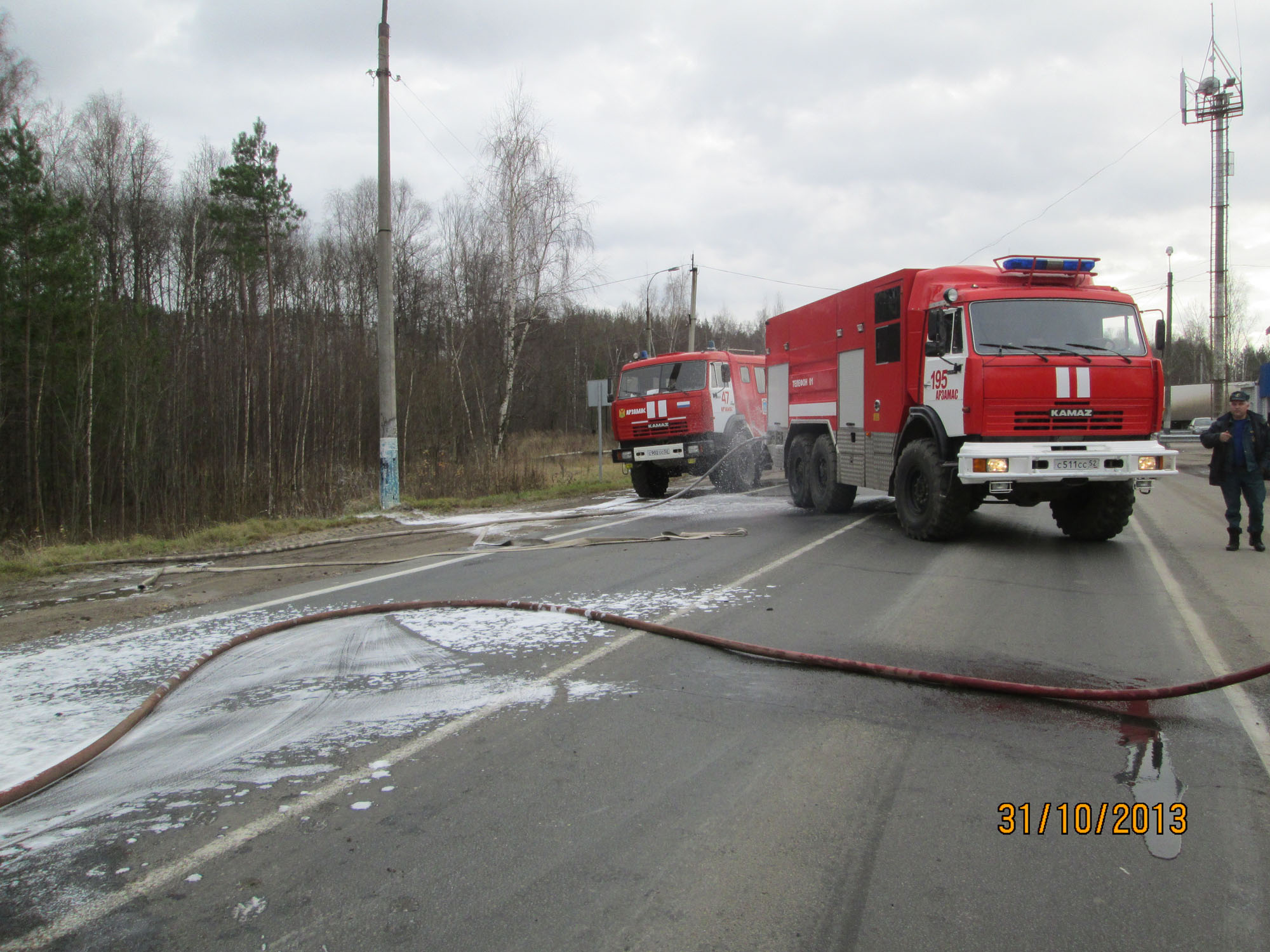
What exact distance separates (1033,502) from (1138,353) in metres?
2.00

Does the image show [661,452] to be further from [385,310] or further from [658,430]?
[385,310]

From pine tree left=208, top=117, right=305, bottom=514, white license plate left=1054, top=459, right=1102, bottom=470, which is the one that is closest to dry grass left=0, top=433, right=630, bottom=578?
white license plate left=1054, top=459, right=1102, bottom=470

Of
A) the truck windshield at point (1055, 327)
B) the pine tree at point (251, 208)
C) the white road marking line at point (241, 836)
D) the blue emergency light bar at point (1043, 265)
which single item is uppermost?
the pine tree at point (251, 208)

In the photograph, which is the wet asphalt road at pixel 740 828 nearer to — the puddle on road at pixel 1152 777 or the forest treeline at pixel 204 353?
the puddle on road at pixel 1152 777

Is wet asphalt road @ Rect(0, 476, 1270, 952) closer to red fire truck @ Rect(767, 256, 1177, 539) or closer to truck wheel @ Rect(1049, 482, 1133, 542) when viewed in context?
red fire truck @ Rect(767, 256, 1177, 539)

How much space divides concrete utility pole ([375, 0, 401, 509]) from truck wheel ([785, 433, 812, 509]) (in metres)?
6.97

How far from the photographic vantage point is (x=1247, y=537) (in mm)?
10484

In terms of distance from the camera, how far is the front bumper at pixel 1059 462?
912 cm

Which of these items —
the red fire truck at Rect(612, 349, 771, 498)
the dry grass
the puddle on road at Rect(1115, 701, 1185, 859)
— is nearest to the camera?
the puddle on road at Rect(1115, 701, 1185, 859)

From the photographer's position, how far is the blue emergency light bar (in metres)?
10.0

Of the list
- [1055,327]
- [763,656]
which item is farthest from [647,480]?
[763,656]

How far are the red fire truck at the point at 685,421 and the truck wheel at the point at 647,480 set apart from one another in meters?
0.01

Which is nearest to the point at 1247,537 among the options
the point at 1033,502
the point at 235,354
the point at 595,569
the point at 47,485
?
the point at 1033,502
